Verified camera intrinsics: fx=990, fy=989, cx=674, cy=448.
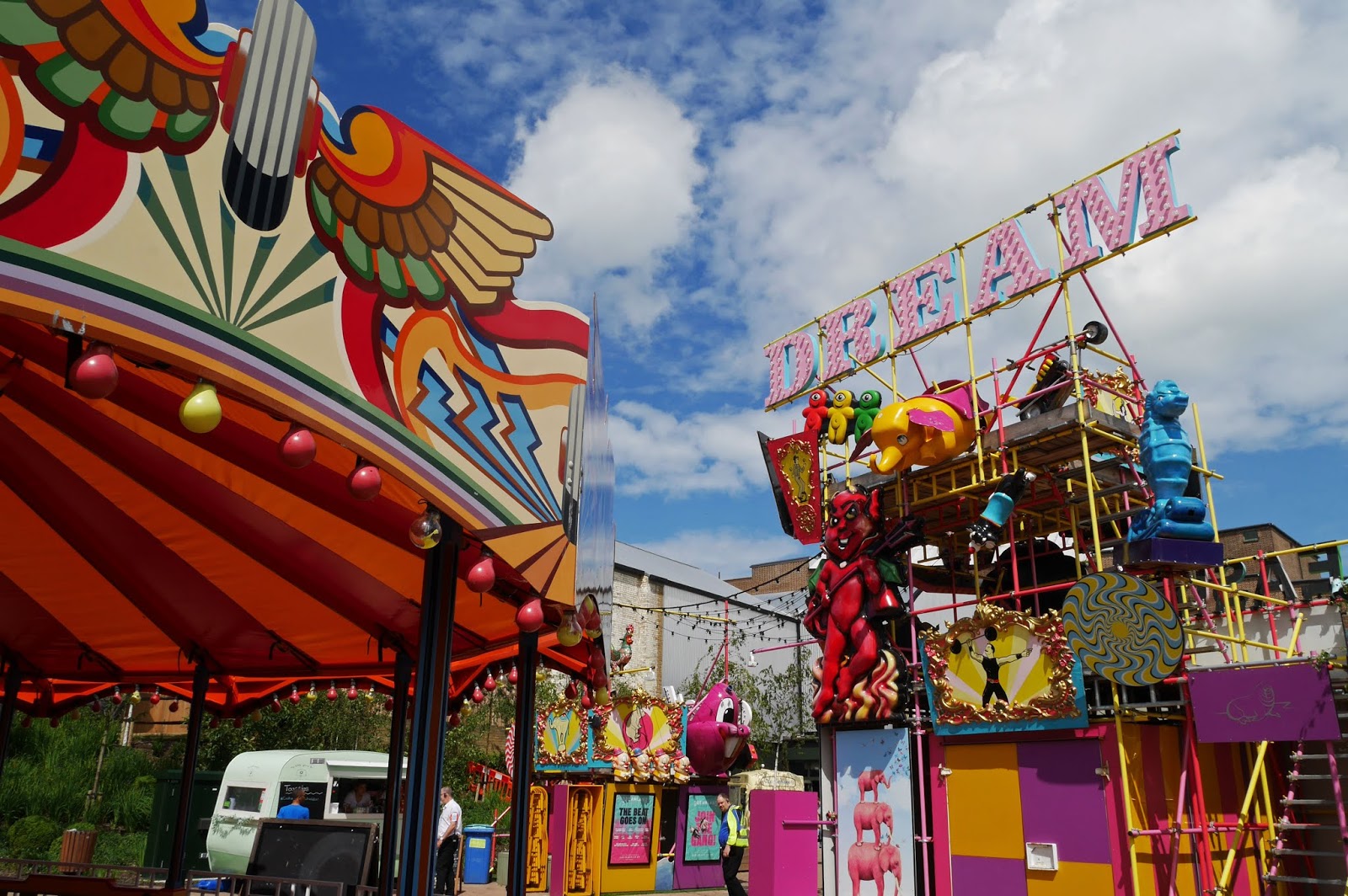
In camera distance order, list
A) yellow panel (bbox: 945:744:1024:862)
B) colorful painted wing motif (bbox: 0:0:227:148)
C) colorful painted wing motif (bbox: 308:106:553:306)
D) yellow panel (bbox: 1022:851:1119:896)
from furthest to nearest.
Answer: yellow panel (bbox: 945:744:1024:862), yellow panel (bbox: 1022:851:1119:896), colorful painted wing motif (bbox: 308:106:553:306), colorful painted wing motif (bbox: 0:0:227:148)

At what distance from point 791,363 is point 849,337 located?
1435 mm

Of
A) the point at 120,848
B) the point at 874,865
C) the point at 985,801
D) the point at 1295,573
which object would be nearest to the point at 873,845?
the point at 874,865

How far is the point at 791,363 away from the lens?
17203mm

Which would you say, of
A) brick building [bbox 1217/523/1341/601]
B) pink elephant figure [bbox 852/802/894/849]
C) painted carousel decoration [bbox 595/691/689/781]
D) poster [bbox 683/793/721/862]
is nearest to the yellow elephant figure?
brick building [bbox 1217/523/1341/601]

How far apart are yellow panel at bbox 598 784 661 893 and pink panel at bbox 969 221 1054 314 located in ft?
31.8

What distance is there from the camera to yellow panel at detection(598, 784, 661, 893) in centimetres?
1628

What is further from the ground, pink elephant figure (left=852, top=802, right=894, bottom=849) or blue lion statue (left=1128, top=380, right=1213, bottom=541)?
blue lion statue (left=1128, top=380, right=1213, bottom=541)

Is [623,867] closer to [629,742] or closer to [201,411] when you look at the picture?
[629,742]

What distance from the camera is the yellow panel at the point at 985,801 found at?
11492mm

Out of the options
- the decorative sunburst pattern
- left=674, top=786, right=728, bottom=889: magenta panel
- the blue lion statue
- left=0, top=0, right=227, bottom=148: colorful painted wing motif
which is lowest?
left=674, top=786, right=728, bottom=889: magenta panel

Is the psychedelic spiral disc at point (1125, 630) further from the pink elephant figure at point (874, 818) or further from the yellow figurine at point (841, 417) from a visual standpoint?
the yellow figurine at point (841, 417)

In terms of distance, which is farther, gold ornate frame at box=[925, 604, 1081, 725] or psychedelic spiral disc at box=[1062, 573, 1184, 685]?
gold ornate frame at box=[925, 604, 1081, 725]

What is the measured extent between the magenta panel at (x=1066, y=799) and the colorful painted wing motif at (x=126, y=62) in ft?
35.2

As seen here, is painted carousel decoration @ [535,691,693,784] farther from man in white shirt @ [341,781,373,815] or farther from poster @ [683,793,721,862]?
man in white shirt @ [341,781,373,815]
